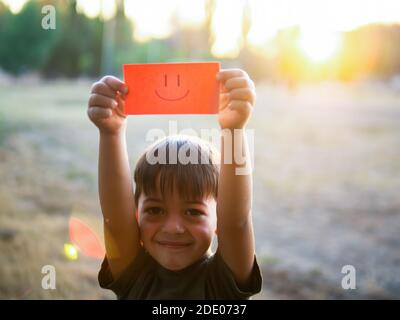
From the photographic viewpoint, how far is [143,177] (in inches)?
31.8

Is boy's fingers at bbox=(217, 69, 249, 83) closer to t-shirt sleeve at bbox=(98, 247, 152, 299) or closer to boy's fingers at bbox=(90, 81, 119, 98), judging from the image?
boy's fingers at bbox=(90, 81, 119, 98)

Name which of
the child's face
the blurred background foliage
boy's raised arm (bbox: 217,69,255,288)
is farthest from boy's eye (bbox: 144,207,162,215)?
the blurred background foliage

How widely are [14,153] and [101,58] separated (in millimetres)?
831

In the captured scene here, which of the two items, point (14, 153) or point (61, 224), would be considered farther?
point (14, 153)

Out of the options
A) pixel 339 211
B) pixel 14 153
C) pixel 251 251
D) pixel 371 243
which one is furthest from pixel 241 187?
pixel 14 153

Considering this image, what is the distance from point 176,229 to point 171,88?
0.23 metres

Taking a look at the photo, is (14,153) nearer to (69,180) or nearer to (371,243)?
(69,180)

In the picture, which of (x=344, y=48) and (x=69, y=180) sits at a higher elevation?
(x=344, y=48)

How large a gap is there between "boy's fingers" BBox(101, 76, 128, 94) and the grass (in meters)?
0.84

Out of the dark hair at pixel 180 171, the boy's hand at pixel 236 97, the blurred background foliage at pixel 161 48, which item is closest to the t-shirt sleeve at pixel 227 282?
the dark hair at pixel 180 171

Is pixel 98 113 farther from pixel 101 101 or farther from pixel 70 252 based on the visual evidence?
pixel 70 252
